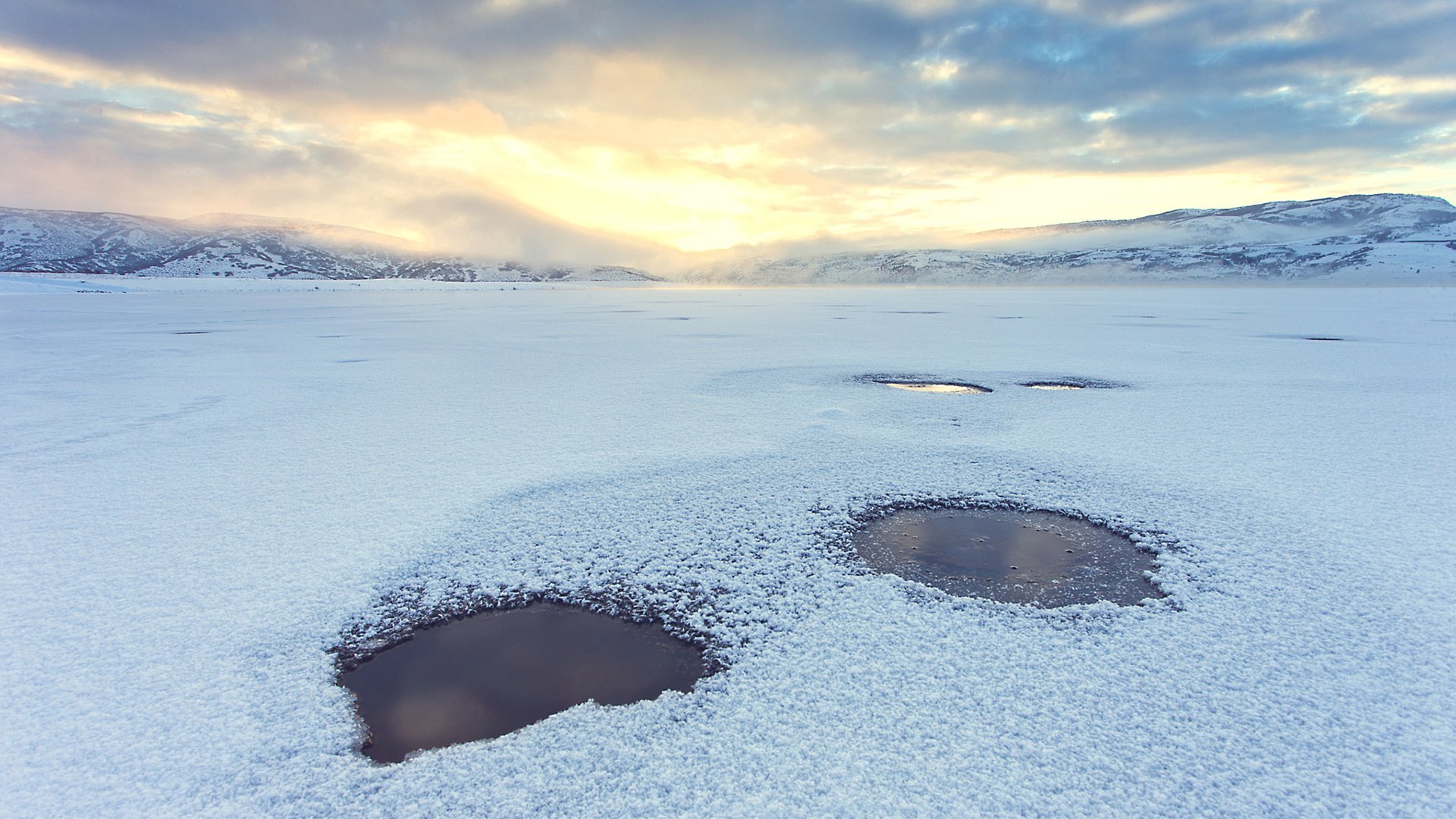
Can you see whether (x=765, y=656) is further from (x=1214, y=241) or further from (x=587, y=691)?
(x=1214, y=241)

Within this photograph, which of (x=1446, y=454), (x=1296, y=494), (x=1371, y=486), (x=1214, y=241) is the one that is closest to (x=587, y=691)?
(x=1296, y=494)

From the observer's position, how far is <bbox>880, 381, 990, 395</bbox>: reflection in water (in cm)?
959

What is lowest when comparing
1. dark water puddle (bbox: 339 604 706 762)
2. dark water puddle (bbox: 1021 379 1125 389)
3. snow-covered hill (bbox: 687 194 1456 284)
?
dark water puddle (bbox: 339 604 706 762)

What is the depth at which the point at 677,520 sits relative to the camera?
4652 millimetres

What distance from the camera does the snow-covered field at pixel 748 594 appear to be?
7.63 ft


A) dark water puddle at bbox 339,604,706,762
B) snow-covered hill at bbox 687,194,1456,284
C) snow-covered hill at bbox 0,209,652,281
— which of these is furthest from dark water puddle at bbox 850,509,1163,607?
snow-covered hill at bbox 0,209,652,281

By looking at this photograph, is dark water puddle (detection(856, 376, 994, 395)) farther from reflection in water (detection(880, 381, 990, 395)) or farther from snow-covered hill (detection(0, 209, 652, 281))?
snow-covered hill (detection(0, 209, 652, 281))

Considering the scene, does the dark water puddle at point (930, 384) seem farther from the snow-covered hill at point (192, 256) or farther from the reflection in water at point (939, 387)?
the snow-covered hill at point (192, 256)

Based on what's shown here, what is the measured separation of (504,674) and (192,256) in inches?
8283

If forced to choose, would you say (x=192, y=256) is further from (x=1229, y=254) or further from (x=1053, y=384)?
(x=1229, y=254)

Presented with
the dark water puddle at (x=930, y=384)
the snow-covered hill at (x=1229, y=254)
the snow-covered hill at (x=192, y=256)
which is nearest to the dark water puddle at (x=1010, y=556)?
the dark water puddle at (x=930, y=384)

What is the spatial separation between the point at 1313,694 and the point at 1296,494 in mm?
3009

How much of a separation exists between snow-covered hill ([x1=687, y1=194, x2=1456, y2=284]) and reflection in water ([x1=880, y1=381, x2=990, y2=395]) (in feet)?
397

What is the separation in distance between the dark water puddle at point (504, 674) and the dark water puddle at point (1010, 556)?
1570 millimetres
